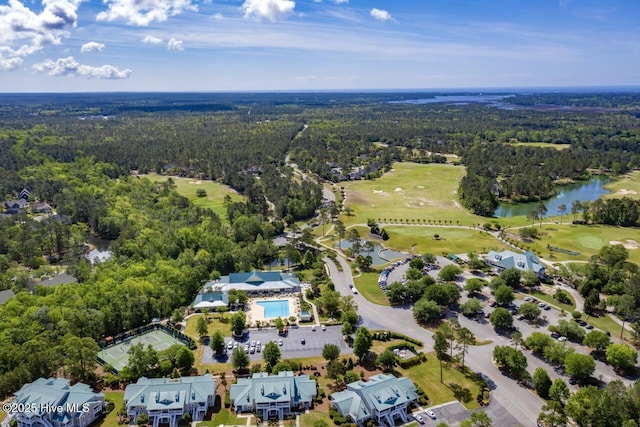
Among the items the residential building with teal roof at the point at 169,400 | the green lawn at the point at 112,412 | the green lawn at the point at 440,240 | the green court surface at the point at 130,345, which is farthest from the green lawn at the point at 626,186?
the green lawn at the point at 112,412

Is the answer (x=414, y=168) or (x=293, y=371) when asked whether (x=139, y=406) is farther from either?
(x=414, y=168)

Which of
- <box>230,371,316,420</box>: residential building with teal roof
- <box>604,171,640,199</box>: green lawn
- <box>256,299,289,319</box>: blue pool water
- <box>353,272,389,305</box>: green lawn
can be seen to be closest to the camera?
<box>230,371,316,420</box>: residential building with teal roof

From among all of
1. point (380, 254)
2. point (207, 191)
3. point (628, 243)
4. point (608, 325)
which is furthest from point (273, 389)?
point (207, 191)

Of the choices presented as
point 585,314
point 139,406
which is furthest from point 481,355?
point 139,406

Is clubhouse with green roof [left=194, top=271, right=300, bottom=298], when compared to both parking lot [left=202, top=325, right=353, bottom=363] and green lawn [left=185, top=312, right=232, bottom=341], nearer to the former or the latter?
green lawn [left=185, top=312, right=232, bottom=341]

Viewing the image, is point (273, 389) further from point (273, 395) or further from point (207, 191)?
point (207, 191)

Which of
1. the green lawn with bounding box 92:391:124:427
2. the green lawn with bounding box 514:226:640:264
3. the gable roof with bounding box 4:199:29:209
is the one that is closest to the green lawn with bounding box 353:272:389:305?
the green lawn with bounding box 514:226:640:264
